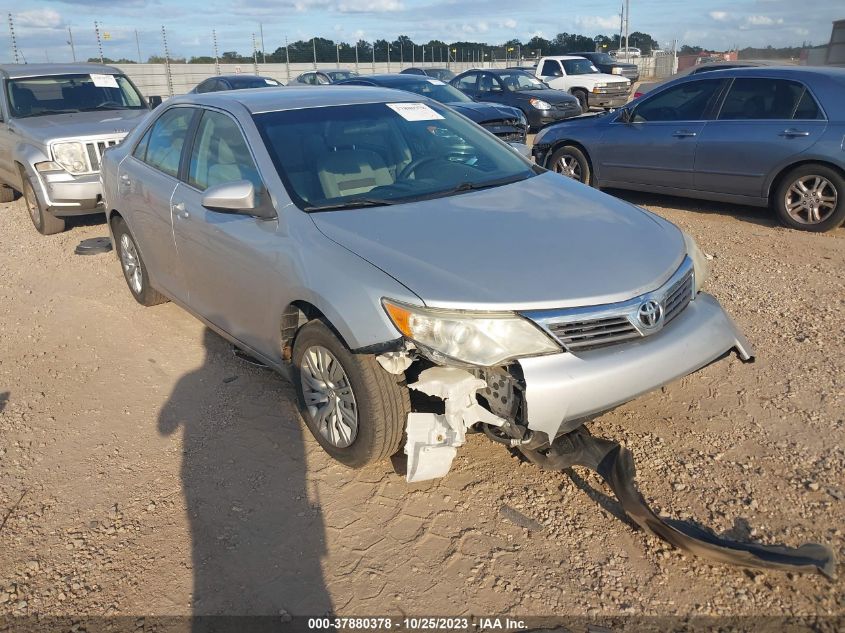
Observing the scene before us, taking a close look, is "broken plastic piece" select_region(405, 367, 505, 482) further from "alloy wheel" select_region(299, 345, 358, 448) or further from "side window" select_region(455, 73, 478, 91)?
"side window" select_region(455, 73, 478, 91)

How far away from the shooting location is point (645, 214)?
378 centimetres

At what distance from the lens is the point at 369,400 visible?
2.99 m

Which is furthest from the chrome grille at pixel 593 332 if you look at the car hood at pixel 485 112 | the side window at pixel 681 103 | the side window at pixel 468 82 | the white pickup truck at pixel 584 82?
the white pickup truck at pixel 584 82

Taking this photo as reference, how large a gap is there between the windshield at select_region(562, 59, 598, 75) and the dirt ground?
58.7ft

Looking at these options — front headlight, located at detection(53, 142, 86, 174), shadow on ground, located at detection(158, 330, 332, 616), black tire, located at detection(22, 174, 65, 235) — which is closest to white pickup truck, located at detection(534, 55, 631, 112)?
front headlight, located at detection(53, 142, 86, 174)

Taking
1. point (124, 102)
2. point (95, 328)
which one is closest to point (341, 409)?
point (95, 328)

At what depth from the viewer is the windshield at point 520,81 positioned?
54.3ft

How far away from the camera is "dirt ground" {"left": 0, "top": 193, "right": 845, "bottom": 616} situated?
8.64ft

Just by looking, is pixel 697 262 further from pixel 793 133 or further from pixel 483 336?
pixel 793 133

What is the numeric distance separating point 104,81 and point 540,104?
31.0ft

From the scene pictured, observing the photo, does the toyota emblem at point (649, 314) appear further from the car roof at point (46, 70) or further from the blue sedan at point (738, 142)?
the car roof at point (46, 70)

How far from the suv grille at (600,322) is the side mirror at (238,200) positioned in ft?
5.02

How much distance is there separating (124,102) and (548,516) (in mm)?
8683

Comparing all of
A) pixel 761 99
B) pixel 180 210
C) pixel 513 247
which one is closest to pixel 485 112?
pixel 761 99
